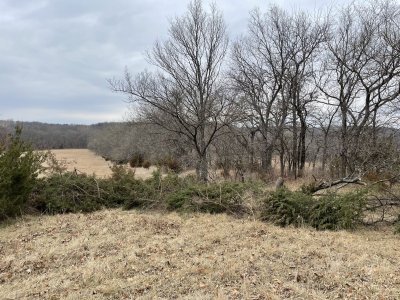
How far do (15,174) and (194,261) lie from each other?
5770mm

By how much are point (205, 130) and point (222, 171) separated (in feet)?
8.08

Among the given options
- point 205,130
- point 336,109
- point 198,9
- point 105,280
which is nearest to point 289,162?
point 336,109

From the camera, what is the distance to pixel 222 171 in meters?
19.6

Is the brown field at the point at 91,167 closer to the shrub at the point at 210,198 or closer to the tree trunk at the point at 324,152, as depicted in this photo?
the shrub at the point at 210,198

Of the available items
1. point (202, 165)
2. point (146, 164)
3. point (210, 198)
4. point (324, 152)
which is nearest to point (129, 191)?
point (210, 198)

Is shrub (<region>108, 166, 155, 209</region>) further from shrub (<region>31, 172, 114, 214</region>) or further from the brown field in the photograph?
the brown field

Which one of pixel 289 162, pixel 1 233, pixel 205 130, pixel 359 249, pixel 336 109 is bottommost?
pixel 1 233

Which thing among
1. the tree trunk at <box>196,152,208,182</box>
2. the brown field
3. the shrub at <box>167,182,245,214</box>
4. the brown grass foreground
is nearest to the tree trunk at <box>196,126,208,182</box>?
the tree trunk at <box>196,152,208,182</box>

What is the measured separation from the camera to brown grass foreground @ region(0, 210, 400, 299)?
15.4 ft

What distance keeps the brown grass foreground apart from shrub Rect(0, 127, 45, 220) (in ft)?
3.47

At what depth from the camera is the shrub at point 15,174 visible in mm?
9086

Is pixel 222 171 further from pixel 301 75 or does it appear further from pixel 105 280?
pixel 105 280

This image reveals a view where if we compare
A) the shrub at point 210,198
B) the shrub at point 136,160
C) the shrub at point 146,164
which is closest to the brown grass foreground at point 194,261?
the shrub at point 210,198

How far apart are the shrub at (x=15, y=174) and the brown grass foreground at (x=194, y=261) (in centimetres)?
106
